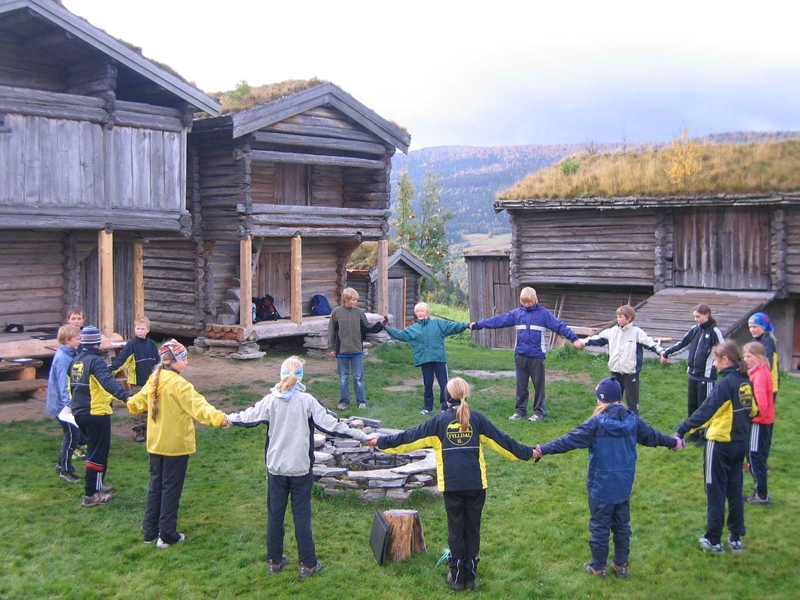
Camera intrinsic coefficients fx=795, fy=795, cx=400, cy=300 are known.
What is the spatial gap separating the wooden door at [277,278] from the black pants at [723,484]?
15.4 meters

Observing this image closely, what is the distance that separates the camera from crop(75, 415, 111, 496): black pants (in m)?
8.28

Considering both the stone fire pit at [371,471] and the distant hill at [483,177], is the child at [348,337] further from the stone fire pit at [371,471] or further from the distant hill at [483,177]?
the distant hill at [483,177]

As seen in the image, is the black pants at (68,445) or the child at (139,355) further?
the child at (139,355)

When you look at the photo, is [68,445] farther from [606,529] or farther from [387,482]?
[606,529]

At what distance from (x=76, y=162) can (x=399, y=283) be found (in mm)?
16744

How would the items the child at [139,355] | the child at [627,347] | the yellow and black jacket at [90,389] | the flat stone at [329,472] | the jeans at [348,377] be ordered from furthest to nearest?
the jeans at [348,377] → the child at [627,347] → the child at [139,355] → the flat stone at [329,472] → the yellow and black jacket at [90,389]

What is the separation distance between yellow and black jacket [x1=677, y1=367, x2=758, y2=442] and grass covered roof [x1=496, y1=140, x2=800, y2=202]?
14.2 meters

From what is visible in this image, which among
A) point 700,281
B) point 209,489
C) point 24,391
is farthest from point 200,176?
point 700,281

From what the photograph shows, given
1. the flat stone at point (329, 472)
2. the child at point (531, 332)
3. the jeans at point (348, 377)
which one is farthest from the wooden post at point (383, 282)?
the flat stone at point (329, 472)

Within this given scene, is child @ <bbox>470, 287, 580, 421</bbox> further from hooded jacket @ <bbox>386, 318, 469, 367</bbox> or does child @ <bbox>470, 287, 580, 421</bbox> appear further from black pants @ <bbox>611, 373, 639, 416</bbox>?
black pants @ <bbox>611, 373, 639, 416</bbox>

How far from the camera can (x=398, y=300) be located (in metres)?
29.4

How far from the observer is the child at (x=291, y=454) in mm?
6887

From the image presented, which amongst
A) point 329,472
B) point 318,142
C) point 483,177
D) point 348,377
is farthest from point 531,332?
point 483,177

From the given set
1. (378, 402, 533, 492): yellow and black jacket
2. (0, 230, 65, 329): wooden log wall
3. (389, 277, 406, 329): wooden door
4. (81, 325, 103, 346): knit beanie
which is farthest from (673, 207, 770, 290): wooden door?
(81, 325, 103, 346): knit beanie
